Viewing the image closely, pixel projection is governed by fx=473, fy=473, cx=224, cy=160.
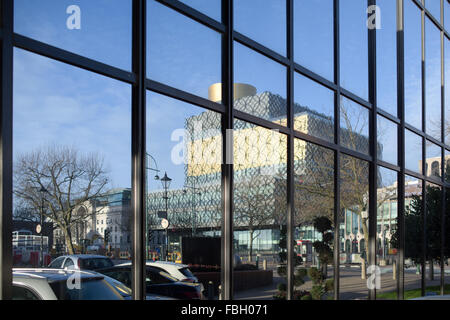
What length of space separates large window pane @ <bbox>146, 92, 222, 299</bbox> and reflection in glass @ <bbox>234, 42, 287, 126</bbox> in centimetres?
69

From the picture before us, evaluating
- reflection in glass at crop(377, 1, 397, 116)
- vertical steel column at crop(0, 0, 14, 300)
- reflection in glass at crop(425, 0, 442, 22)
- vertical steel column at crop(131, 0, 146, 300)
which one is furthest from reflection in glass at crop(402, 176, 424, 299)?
vertical steel column at crop(0, 0, 14, 300)

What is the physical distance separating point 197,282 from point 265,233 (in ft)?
5.17

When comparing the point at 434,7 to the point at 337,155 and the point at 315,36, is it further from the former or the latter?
the point at 337,155

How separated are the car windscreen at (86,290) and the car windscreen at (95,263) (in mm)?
122

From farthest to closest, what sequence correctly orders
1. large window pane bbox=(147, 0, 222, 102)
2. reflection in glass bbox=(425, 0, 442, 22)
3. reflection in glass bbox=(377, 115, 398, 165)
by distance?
reflection in glass bbox=(425, 0, 442, 22)
reflection in glass bbox=(377, 115, 398, 165)
large window pane bbox=(147, 0, 222, 102)

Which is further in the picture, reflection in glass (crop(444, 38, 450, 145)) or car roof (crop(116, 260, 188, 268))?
reflection in glass (crop(444, 38, 450, 145))

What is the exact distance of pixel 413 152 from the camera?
1218 centimetres

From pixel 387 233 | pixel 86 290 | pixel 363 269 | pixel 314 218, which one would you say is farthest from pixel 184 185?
pixel 387 233

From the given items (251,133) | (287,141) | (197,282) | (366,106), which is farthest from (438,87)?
(197,282)

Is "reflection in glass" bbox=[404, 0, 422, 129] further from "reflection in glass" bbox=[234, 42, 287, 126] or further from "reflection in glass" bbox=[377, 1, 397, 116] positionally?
"reflection in glass" bbox=[234, 42, 287, 126]

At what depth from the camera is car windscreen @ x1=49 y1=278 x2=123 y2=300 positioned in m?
4.29

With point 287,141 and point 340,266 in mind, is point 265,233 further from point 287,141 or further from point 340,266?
point 340,266

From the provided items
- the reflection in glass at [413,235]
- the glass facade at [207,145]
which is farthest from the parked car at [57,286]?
the reflection in glass at [413,235]

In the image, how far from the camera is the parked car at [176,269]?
5.20 metres
